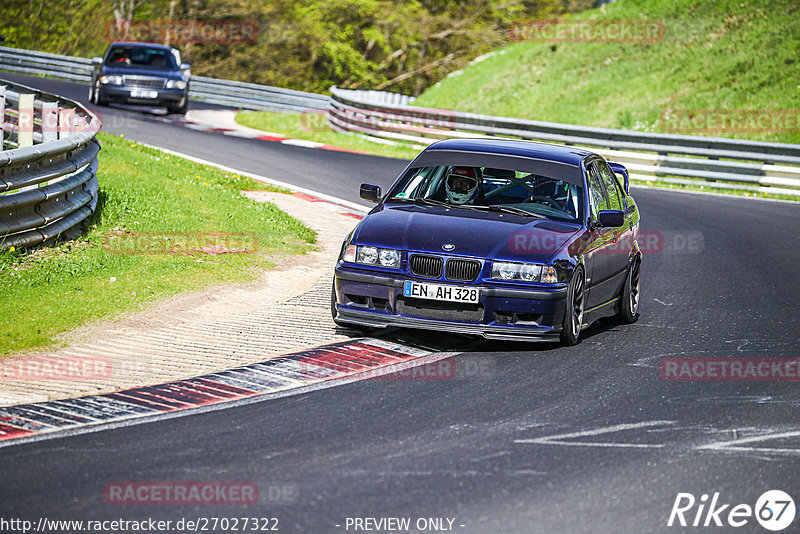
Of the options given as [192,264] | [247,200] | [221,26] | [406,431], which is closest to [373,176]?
[247,200]

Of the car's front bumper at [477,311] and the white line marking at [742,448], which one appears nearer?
the white line marking at [742,448]

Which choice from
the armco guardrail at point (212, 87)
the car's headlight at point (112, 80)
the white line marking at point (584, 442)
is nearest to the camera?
the white line marking at point (584, 442)

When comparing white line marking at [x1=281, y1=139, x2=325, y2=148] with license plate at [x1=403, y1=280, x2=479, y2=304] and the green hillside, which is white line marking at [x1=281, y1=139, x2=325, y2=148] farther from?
license plate at [x1=403, y1=280, x2=479, y2=304]

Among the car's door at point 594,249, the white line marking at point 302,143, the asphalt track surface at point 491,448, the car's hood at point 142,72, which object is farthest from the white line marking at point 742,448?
the car's hood at point 142,72

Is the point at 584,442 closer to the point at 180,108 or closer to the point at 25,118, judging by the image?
the point at 25,118

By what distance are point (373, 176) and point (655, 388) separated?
13.0 m

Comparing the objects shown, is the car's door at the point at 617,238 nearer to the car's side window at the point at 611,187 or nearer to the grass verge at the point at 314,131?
the car's side window at the point at 611,187

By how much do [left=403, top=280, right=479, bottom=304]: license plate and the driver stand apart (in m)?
1.36

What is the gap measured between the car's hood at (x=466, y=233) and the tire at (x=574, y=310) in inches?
12.6

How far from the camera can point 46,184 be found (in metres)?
11.4

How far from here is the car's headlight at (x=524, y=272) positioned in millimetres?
8352

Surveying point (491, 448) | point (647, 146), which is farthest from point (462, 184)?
point (647, 146)

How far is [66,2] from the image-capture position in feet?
180

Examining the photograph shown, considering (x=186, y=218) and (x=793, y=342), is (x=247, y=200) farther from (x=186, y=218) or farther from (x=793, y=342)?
(x=793, y=342)
